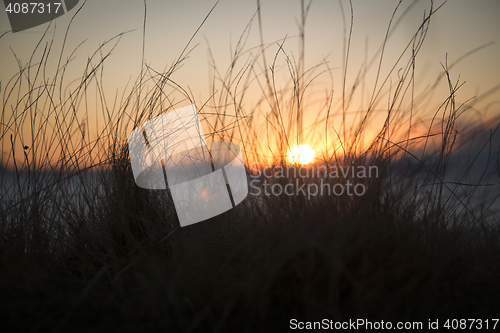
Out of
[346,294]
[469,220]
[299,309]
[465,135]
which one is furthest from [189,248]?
[465,135]

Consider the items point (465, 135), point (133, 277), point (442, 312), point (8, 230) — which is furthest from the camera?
point (465, 135)

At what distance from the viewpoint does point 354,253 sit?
90 centimetres

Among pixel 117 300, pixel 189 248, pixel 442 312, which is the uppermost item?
pixel 189 248

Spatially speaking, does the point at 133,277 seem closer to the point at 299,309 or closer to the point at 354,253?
the point at 299,309

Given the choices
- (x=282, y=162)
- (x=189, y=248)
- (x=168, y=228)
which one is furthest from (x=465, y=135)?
(x=168, y=228)

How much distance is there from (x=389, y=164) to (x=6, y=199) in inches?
71.8

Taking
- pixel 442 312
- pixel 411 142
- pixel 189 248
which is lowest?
pixel 442 312

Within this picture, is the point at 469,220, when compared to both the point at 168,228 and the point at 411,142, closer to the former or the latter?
the point at 411,142

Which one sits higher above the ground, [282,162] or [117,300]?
[282,162]

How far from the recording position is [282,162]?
1.34 meters

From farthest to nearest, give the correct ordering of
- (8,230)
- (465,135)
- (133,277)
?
(465,135)
(8,230)
(133,277)

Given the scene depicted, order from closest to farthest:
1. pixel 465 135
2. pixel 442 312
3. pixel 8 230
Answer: pixel 442 312 → pixel 8 230 → pixel 465 135

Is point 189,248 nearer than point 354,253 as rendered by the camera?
No

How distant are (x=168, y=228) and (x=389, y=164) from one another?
1.02 meters
